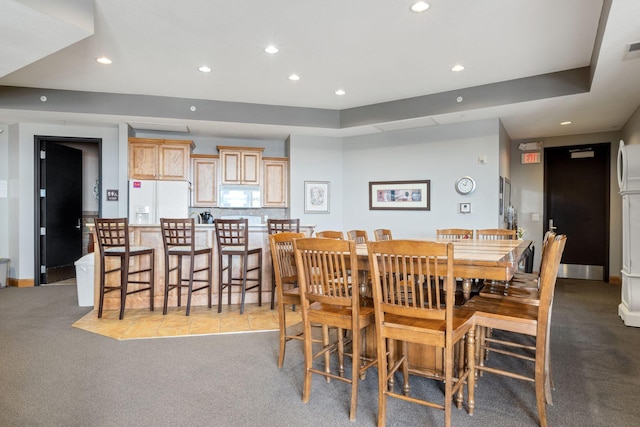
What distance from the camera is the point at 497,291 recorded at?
2836mm

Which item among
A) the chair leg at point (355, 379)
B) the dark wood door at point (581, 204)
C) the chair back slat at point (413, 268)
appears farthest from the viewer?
the dark wood door at point (581, 204)

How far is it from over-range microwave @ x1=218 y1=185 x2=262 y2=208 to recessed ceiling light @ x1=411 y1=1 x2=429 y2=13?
14.5 feet

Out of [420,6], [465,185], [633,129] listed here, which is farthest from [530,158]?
[420,6]

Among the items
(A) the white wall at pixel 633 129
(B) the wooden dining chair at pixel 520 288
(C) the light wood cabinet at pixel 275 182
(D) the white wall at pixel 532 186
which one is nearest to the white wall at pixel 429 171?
(C) the light wood cabinet at pixel 275 182

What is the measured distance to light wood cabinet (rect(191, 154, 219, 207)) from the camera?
6730 mm

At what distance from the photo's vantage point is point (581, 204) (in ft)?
22.6

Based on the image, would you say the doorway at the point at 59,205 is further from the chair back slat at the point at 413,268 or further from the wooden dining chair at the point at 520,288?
the wooden dining chair at the point at 520,288

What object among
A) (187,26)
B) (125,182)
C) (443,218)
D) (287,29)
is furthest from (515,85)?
(125,182)

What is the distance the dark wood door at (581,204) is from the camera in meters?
6.70

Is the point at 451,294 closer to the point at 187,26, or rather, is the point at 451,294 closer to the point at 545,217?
the point at 187,26

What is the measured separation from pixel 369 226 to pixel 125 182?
13.6ft

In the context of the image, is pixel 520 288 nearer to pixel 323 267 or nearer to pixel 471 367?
pixel 471 367

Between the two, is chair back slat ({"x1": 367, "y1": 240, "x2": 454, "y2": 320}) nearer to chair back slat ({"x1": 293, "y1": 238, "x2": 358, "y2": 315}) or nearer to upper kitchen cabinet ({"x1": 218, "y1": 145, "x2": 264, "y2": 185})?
chair back slat ({"x1": 293, "y1": 238, "x2": 358, "y2": 315})

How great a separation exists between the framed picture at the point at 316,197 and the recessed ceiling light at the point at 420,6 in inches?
155
